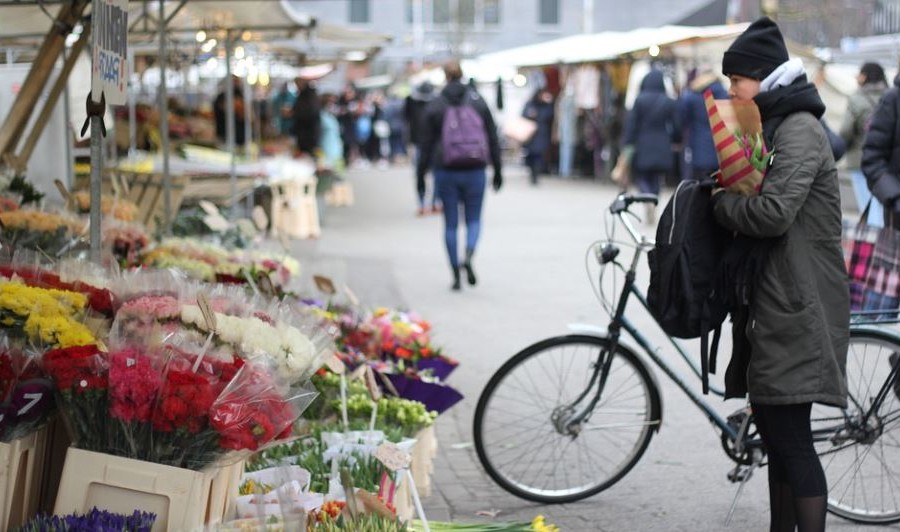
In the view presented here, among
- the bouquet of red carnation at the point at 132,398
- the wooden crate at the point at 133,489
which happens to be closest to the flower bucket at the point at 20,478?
the wooden crate at the point at 133,489

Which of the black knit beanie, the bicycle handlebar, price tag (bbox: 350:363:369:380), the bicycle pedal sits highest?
the black knit beanie

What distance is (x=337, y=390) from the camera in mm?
5266

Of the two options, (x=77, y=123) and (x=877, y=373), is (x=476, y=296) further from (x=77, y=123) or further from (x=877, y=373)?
(x=877, y=373)

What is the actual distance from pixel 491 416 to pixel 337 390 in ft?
2.20

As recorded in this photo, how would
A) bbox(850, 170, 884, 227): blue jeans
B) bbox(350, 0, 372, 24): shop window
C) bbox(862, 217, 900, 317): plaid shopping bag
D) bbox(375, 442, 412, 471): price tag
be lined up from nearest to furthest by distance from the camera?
bbox(375, 442, 412, 471): price tag, bbox(862, 217, 900, 317): plaid shopping bag, bbox(850, 170, 884, 227): blue jeans, bbox(350, 0, 372, 24): shop window

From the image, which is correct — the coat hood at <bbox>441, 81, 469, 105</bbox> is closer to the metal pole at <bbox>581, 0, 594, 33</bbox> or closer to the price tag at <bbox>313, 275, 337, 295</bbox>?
the price tag at <bbox>313, 275, 337, 295</bbox>

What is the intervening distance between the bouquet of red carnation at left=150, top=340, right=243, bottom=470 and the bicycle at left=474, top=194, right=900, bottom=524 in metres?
2.04

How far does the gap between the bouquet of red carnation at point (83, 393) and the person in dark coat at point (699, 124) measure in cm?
1317

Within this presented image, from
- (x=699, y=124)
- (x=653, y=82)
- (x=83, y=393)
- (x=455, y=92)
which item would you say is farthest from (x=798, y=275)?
(x=699, y=124)

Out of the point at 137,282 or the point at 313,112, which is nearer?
the point at 137,282

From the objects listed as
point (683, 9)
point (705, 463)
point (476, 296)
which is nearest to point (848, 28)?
point (476, 296)

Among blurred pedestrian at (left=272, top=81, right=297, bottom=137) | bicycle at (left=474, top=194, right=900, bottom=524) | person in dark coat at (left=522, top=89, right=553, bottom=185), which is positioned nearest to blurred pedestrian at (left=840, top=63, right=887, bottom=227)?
bicycle at (left=474, top=194, right=900, bottom=524)

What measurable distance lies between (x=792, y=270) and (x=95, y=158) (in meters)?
2.36

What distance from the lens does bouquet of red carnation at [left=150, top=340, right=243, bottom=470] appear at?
10.4ft
